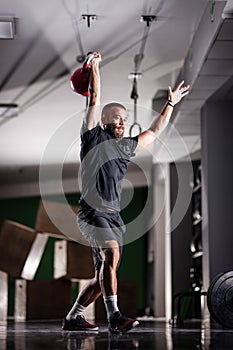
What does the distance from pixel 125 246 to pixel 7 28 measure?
7012 millimetres

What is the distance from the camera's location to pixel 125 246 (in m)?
11.9

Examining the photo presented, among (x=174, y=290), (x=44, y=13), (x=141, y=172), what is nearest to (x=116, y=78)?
(x=44, y=13)

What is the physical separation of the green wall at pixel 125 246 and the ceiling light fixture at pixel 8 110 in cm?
416

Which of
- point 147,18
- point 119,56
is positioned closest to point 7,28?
point 147,18

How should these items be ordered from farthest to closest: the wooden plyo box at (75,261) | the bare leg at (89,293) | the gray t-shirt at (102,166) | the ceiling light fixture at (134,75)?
the wooden plyo box at (75,261) < the ceiling light fixture at (134,75) < the bare leg at (89,293) < the gray t-shirt at (102,166)

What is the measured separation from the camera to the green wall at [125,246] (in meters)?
11.8

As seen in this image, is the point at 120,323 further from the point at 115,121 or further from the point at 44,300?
the point at 44,300

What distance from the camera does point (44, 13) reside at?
512 centimetres

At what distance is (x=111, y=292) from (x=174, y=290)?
15.9 feet

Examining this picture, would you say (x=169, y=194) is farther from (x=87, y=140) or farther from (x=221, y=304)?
(x=87, y=140)

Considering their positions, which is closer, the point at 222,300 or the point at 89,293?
the point at 89,293

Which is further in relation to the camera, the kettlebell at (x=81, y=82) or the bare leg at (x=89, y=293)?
the kettlebell at (x=81, y=82)

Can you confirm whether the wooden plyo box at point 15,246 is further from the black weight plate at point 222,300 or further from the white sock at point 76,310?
the white sock at point 76,310

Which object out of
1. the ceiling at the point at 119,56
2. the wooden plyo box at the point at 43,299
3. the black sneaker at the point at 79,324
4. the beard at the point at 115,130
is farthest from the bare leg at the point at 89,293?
the wooden plyo box at the point at 43,299
